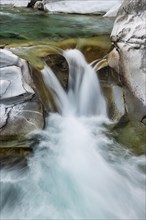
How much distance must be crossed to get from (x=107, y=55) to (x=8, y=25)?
15.1 ft

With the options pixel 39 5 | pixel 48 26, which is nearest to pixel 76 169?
pixel 48 26

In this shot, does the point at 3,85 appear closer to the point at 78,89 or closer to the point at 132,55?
the point at 78,89

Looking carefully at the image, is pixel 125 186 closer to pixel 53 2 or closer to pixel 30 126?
pixel 30 126

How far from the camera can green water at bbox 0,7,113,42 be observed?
10.0m

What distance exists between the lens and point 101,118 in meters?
7.36

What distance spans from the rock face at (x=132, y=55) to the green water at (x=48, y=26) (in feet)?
6.73

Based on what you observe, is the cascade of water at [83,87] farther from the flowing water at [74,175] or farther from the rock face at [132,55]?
the rock face at [132,55]

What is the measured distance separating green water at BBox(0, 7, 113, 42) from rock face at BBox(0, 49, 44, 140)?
98.9 inches

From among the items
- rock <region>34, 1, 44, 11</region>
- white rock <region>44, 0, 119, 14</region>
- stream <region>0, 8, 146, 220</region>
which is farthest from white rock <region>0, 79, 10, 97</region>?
rock <region>34, 1, 44, 11</region>

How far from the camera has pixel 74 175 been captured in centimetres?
585

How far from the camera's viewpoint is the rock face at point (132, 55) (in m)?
7.31

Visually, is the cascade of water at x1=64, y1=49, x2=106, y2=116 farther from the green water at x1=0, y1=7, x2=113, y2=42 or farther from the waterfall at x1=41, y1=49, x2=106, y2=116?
the green water at x1=0, y1=7, x2=113, y2=42

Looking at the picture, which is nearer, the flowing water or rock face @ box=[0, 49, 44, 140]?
the flowing water

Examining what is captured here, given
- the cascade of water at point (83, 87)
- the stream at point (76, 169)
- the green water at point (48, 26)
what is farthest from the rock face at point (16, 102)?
the green water at point (48, 26)
